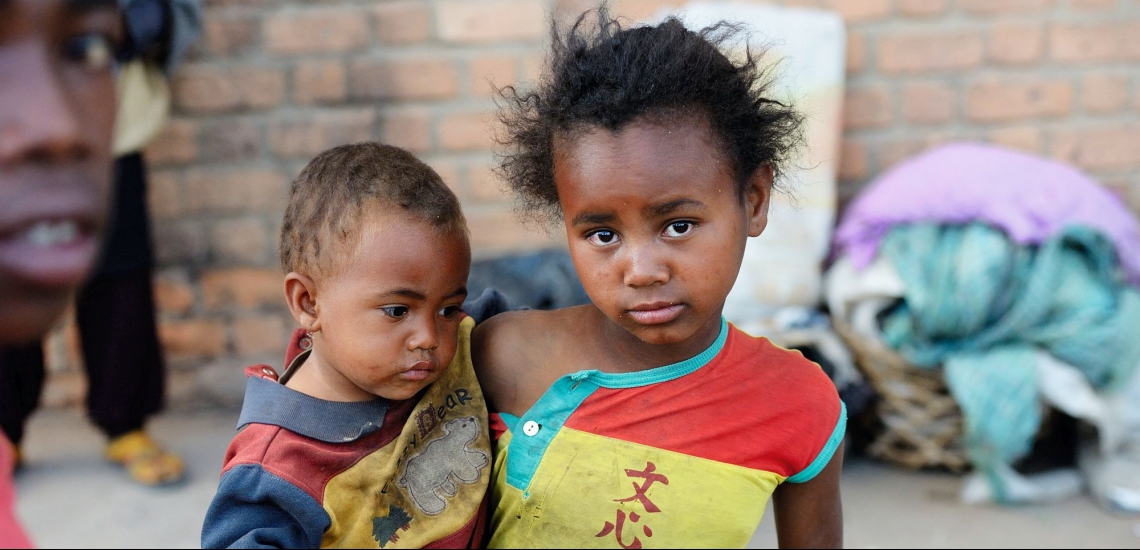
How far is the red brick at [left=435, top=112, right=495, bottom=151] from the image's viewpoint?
298cm

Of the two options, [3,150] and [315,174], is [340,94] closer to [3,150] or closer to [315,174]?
[315,174]

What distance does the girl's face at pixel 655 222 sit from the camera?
4.25 ft

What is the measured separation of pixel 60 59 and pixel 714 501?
119 centimetres

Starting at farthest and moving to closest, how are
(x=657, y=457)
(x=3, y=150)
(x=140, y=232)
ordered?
(x=140, y=232) → (x=657, y=457) → (x=3, y=150)

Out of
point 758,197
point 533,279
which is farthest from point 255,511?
point 533,279

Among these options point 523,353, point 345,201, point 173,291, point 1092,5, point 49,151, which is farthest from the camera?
point 173,291

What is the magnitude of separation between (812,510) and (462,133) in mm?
1827

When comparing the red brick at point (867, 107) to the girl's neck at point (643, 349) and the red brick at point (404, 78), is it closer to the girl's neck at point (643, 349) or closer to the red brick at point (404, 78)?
the red brick at point (404, 78)

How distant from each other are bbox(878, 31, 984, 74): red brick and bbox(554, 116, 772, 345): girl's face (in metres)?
1.86

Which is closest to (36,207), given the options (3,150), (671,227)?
(3,150)

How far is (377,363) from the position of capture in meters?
1.35

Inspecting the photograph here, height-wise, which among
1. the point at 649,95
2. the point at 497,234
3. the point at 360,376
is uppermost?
the point at 649,95

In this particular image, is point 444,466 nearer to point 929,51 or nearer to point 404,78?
point 404,78

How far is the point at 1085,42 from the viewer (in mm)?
2914
